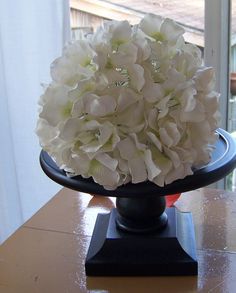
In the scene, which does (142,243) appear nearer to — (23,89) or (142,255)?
(142,255)

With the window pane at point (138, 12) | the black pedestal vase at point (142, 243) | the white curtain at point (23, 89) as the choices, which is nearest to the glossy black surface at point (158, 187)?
the black pedestal vase at point (142, 243)

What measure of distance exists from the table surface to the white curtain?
446mm

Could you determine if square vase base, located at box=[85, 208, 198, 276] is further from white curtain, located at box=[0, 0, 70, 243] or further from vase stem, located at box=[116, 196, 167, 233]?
white curtain, located at box=[0, 0, 70, 243]

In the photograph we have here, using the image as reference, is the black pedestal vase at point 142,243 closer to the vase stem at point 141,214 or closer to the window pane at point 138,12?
the vase stem at point 141,214

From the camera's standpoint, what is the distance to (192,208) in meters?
1.01

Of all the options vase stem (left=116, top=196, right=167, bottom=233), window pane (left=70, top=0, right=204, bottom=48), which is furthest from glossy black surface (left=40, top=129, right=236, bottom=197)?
window pane (left=70, top=0, right=204, bottom=48)

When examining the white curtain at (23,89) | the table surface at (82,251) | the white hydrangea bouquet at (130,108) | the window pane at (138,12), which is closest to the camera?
the white hydrangea bouquet at (130,108)

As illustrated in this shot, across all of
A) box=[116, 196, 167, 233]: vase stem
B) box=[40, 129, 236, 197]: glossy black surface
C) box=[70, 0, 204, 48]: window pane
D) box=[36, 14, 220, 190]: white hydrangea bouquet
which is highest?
box=[70, 0, 204, 48]: window pane

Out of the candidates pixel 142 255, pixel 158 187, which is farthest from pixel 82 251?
pixel 158 187

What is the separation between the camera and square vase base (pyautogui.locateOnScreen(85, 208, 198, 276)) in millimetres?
796

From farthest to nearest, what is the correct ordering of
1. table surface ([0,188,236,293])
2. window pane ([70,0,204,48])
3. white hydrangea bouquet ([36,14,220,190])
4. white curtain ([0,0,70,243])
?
window pane ([70,0,204,48]) → white curtain ([0,0,70,243]) → table surface ([0,188,236,293]) → white hydrangea bouquet ([36,14,220,190])

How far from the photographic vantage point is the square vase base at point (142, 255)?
796mm

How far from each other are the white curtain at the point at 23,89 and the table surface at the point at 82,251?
17.6 inches

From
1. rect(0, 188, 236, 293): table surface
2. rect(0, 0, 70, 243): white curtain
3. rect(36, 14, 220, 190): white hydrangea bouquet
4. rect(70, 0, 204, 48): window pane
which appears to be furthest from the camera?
rect(70, 0, 204, 48): window pane
